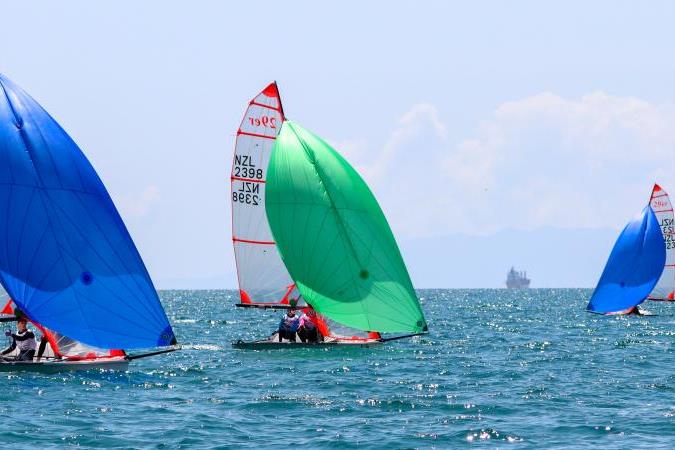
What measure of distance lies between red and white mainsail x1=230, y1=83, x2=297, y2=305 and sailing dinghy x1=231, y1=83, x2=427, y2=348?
0.03 metres

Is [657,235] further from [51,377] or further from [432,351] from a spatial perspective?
[51,377]

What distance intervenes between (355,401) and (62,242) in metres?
7.62

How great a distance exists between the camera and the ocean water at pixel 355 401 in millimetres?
19594

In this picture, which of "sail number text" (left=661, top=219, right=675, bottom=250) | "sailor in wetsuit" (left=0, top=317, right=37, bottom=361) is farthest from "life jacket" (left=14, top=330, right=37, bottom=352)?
"sail number text" (left=661, top=219, right=675, bottom=250)

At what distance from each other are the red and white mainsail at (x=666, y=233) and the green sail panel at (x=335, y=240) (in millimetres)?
42370

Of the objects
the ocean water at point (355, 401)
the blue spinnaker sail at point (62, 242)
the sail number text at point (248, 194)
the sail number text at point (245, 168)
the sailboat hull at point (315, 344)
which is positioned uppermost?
the sail number text at point (245, 168)

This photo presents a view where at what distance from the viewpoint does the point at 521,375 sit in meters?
29.6

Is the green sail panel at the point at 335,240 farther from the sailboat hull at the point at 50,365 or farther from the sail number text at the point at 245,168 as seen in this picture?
the sailboat hull at the point at 50,365

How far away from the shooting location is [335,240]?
34031mm

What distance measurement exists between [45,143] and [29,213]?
1.63m

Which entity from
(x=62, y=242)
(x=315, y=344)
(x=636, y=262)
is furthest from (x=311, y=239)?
(x=636, y=262)

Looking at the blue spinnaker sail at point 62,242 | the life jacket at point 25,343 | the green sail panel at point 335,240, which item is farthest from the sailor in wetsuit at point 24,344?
the green sail panel at point 335,240

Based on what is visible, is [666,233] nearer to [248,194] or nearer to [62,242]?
[248,194]

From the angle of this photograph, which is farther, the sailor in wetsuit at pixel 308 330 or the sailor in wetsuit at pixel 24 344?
the sailor in wetsuit at pixel 308 330
